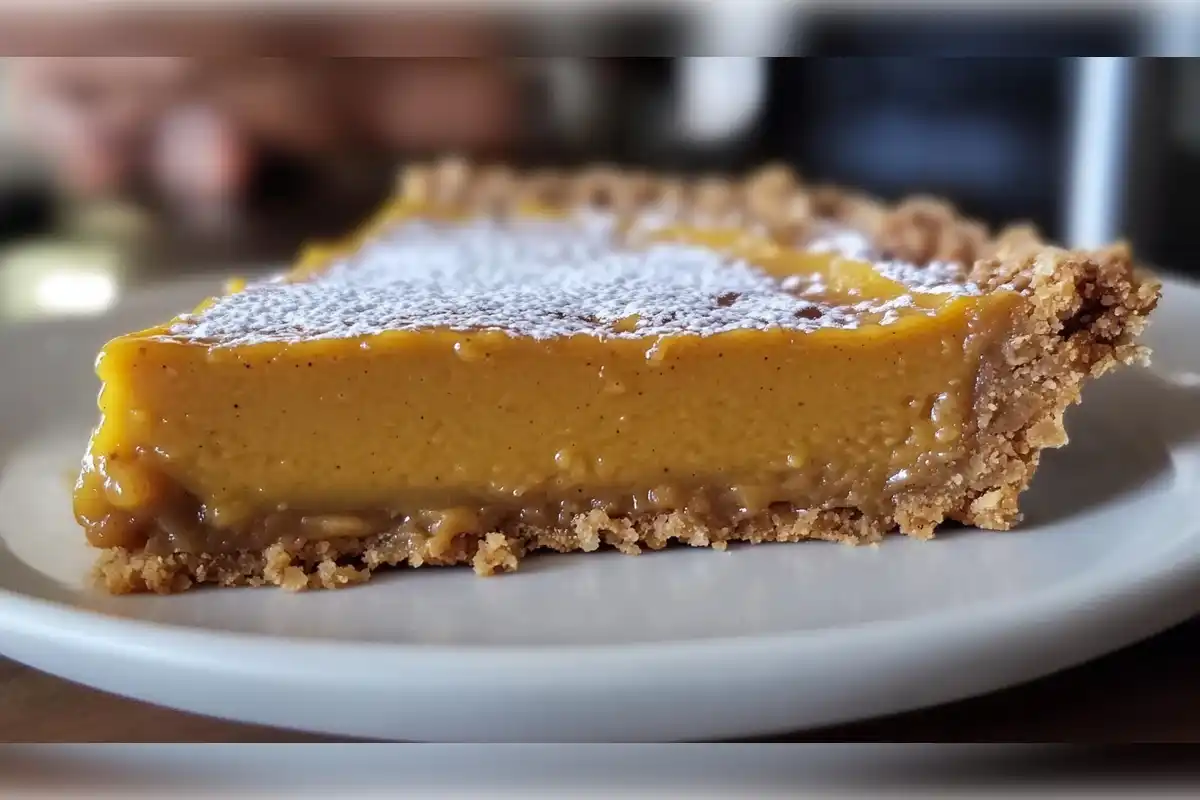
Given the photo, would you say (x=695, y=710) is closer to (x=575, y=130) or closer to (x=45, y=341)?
(x=45, y=341)

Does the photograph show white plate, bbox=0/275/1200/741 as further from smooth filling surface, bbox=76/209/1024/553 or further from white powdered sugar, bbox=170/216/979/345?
white powdered sugar, bbox=170/216/979/345

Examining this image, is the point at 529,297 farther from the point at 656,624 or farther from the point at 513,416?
the point at 656,624

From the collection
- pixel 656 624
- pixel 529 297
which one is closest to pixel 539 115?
pixel 529 297

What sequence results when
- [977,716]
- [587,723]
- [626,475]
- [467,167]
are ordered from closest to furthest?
[587,723], [977,716], [626,475], [467,167]

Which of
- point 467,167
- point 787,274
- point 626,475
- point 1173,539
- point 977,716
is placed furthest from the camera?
point 467,167

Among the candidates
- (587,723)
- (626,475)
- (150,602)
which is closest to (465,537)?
(626,475)

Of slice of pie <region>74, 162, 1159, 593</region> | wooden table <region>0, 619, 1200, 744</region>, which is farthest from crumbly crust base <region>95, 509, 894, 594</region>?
wooden table <region>0, 619, 1200, 744</region>

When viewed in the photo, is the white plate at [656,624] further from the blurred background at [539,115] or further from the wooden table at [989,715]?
the blurred background at [539,115]
